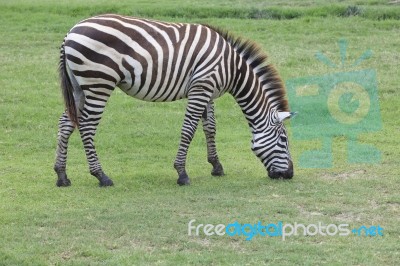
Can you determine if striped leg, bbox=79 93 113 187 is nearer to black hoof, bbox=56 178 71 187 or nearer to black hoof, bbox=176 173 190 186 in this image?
black hoof, bbox=56 178 71 187

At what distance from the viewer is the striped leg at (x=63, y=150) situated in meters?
11.5

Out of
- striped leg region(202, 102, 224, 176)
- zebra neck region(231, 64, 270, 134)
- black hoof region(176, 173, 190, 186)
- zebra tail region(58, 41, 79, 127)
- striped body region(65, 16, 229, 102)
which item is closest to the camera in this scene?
striped body region(65, 16, 229, 102)

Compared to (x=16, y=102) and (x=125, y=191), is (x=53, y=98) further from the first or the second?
(x=125, y=191)

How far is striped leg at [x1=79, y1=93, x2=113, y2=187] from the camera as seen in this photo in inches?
440

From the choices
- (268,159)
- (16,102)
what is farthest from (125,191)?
(16,102)

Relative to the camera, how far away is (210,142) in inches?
485

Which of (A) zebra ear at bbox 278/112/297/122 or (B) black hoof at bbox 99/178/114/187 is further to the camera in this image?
(A) zebra ear at bbox 278/112/297/122

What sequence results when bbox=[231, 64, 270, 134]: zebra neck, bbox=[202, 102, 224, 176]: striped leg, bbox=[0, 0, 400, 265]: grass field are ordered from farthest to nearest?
bbox=[202, 102, 224, 176]: striped leg < bbox=[231, 64, 270, 134]: zebra neck < bbox=[0, 0, 400, 265]: grass field

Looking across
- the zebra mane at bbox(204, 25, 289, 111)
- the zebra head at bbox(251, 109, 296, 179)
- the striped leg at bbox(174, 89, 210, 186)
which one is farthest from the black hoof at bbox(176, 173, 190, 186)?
the zebra mane at bbox(204, 25, 289, 111)

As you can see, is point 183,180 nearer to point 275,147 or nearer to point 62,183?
point 275,147

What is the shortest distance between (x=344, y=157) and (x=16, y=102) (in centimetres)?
706

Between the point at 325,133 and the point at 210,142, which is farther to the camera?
the point at 325,133

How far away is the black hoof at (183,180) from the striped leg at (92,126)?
0.94 m

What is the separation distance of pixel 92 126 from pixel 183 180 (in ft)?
4.73
